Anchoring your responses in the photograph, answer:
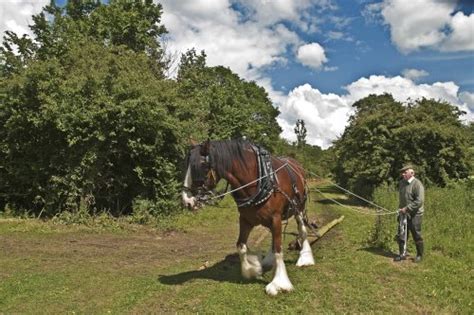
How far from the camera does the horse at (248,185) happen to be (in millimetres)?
6879

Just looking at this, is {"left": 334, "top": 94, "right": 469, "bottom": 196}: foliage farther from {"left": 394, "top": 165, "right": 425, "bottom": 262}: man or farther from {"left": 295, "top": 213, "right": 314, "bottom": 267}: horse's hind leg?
{"left": 295, "top": 213, "right": 314, "bottom": 267}: horse's hind leg

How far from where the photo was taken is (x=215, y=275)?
8.47m

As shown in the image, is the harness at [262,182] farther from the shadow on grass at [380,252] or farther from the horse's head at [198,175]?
the shadow on grass at [380,252]

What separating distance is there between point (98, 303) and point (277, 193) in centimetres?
350

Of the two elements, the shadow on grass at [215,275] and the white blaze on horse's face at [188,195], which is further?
the shadow on grass at [215,275]

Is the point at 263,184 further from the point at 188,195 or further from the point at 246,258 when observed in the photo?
the point at 246,258

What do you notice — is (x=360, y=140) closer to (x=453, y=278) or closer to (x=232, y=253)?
(x=232, y=253)

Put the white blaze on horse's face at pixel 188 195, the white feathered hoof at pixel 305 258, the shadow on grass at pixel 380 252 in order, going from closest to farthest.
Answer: the white blaze on horse's face at pixel 188 195, the white feathered hoof at pixel 305 258, the shadow on grass at pixel 380 252

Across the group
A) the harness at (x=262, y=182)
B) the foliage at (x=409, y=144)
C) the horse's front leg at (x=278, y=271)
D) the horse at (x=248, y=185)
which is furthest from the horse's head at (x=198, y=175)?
the foliage at (x=409, y=144)

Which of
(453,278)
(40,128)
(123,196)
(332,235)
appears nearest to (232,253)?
(332,235)

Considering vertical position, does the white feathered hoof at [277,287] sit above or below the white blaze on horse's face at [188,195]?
below

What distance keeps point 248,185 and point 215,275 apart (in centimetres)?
236

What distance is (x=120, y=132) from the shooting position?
14953 millimetres

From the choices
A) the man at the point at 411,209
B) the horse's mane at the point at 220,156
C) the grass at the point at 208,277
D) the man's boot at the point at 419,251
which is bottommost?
the grass at the point at 208,277
